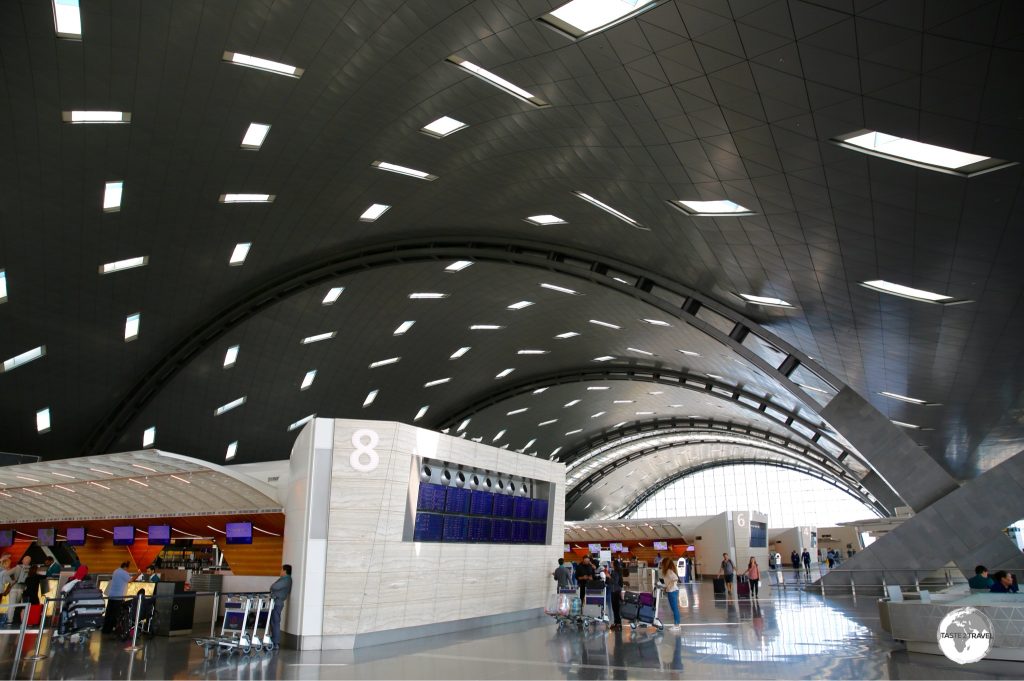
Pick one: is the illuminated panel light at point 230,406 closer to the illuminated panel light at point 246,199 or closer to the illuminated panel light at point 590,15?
the illuminated panel light at point 246,199

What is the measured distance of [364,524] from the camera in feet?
44.2

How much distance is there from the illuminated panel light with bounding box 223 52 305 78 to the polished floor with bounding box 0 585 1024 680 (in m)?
12.2

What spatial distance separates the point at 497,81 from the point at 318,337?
73.0 feet

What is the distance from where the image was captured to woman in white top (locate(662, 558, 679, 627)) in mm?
15922

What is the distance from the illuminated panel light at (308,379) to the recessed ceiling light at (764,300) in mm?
23209

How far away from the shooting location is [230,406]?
35438 mm

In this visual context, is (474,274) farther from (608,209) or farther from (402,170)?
(608,209)

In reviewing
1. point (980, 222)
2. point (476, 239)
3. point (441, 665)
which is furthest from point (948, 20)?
point (476, 239)

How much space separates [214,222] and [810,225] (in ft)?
59.5

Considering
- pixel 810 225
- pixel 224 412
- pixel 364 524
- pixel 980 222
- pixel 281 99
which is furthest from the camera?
pixel 224 412

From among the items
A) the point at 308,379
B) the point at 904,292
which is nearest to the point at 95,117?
the point at 904,292

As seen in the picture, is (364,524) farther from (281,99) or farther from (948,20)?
(948,20)

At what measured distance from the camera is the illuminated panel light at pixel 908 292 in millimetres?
16766

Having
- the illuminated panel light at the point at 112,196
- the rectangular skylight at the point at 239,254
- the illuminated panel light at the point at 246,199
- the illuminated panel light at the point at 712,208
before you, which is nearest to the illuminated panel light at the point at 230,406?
the rectangular skylight at the point at 239,254
